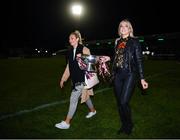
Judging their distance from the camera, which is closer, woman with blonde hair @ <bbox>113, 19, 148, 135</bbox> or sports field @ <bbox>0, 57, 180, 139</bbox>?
woman with blonde hair @ <bbox>113, 19, 148, 135</bbox>

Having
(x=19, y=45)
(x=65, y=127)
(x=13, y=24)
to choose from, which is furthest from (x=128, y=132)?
(x=19, y=45)

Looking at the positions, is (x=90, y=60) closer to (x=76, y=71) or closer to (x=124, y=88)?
(x=76, y=71)

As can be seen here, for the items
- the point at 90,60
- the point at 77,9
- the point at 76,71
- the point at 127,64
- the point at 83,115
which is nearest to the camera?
the point at 127,64

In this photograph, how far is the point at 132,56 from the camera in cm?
604

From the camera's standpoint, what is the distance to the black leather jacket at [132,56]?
601 centimetres

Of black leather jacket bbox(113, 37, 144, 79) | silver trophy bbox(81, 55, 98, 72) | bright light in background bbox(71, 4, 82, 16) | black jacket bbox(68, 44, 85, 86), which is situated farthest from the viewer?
bright light in background bbox(71, 4, 82, 16)

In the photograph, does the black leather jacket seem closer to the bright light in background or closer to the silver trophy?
the silver trophy

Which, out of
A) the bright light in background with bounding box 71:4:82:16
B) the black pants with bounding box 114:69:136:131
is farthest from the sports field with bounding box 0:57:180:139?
the bright light in background with bounding box 71:4:82:16

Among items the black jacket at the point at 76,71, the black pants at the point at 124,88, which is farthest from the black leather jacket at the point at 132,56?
the black jacket at the point at 76,71

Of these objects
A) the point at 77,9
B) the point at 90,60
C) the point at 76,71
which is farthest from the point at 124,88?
the point at 77,9

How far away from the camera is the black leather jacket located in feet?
19.7

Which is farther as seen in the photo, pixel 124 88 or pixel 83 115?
pixel 83 115

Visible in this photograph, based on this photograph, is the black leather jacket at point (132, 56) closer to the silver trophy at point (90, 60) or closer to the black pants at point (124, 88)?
the black pants at point (124, 88)

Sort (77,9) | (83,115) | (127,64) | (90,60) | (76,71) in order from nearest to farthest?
1. (127,64)
2. (90,60)
3. (76,71)
4. (83,115)
5. (77,9)
